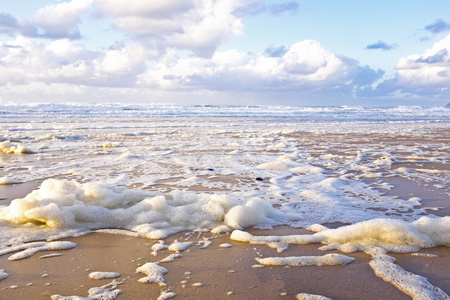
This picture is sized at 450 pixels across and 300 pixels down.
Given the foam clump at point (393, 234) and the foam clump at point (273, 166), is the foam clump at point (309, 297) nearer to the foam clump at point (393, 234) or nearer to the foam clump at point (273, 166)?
the foam clump at point (393, 234)

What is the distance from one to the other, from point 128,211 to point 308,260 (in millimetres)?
1730

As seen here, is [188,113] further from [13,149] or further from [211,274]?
[211,274]

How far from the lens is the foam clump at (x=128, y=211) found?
319cm

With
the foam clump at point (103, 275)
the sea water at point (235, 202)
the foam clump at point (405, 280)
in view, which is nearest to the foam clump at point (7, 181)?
the sea water at point (235, 202)

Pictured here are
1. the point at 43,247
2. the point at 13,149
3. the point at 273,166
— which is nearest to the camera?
the point at 43,247

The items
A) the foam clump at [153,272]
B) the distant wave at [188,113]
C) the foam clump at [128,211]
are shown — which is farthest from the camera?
the distant wave at [188,113]

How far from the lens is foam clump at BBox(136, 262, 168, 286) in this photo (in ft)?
7.34

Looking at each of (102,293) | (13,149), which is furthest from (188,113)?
(102,293)

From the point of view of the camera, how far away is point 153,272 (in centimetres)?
235

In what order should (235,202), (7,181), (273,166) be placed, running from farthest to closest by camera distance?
(273,166), (7,181), (235,202)

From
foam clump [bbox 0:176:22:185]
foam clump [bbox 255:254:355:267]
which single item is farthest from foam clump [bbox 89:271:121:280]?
foam clump [bbox 0:176:22:185]

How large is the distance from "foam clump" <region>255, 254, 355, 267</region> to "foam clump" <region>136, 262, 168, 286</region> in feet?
2.22

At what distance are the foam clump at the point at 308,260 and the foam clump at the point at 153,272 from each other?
0.68 m

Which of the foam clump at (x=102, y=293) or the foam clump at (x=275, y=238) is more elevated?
the foam clump at (x=102, y=293)
